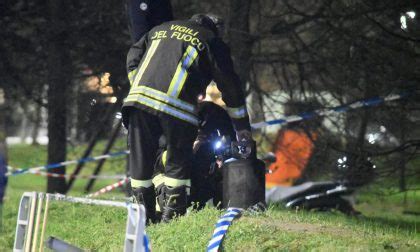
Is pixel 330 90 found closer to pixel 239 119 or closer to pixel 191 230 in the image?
pixel 239 119

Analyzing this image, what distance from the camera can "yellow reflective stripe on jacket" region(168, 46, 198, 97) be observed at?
259 inches

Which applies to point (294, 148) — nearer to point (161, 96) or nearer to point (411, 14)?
point (411, 14)

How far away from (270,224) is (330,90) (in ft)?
19.6

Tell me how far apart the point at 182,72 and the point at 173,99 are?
24cm

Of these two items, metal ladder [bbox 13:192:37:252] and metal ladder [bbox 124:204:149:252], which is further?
metal ladder [bbox 13:192:37:252]

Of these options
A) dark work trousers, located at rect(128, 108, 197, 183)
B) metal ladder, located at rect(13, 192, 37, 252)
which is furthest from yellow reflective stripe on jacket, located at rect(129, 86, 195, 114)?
metal ladder, located at rect(13, 192, 37, 252)

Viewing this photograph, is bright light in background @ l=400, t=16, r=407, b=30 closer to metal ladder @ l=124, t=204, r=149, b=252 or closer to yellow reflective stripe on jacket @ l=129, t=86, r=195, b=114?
yellow reflective stripe on jacket @ l=129, t=86, r=195, b=114

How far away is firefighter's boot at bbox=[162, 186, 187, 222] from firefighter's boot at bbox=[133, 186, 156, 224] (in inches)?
7.1

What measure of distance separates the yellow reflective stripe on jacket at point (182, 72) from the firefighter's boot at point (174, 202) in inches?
32.1

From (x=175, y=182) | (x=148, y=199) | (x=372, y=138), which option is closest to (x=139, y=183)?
(x=148, y=199)

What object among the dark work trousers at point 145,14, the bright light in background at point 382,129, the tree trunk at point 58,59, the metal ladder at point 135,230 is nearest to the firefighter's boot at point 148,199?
the metal ladder at point 135,230

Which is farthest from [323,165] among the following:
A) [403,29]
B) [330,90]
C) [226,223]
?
[226,223]

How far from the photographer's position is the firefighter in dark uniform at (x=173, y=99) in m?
6.58

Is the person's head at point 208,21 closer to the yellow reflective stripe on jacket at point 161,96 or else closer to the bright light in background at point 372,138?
the yellow reflective stripe on jacket at point 161,96
